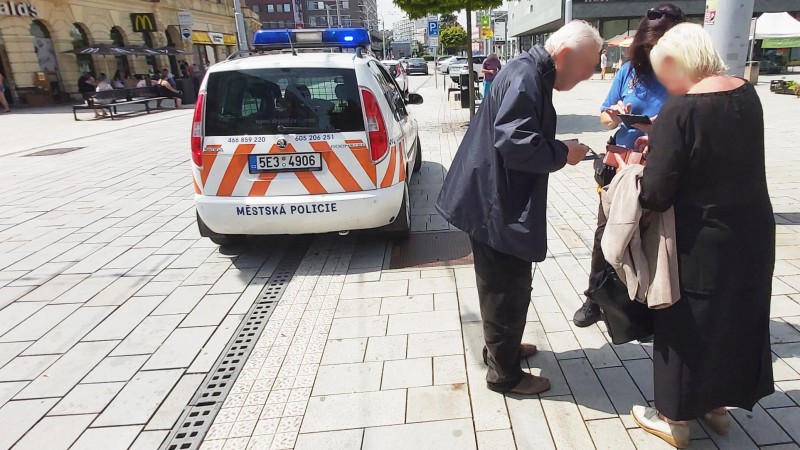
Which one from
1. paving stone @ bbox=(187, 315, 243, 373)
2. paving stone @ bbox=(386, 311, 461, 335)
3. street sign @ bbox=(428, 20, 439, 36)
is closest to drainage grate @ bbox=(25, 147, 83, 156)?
paving stone @ bbox=(187, 315, 243, 373)

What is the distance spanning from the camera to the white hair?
2182mm

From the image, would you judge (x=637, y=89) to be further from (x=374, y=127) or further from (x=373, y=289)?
(x=373, y=289)

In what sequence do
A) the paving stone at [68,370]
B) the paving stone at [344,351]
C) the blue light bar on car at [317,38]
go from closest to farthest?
the paving stone at [68,370] → the paving stone at [344,351] → the blue light bar on car at [317,38]

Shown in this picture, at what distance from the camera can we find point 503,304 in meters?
2.50

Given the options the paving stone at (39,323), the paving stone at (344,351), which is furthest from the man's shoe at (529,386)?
the paving stone at (39,323)

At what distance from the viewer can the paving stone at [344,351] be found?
3088mm

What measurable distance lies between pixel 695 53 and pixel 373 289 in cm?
274

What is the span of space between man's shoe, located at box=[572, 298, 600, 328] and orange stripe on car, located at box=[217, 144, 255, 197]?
277 centimetres

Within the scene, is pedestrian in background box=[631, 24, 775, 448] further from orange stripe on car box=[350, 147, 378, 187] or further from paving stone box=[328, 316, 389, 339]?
orange stripe on car box=[350, 147, 378, 187]

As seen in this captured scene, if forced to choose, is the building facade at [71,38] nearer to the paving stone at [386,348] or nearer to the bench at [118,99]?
the bench at [118,99]

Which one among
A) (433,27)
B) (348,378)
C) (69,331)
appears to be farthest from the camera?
(433,27)

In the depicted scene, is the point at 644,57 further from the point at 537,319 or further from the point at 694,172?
the point at 537,319

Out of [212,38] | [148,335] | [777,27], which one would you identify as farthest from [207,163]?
[212,38]

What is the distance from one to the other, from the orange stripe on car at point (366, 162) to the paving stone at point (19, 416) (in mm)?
2582
